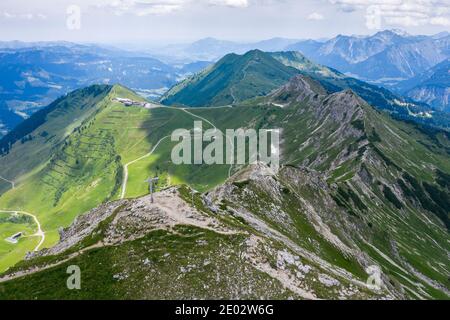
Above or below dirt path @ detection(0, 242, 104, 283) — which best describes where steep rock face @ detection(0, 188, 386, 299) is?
above

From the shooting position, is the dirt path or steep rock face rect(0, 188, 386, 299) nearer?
steep rock face rect(0, 188, 386, 299)

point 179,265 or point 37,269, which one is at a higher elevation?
point 179,265

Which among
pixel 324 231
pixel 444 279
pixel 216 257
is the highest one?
pixel 216 257

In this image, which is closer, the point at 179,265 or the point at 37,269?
the point at 179,265

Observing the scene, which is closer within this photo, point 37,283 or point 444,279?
point 37,283

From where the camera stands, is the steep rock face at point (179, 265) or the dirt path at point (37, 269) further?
the dirt path at point (37, 269)

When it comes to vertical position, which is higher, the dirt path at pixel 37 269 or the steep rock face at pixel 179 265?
the steep rock face at pixel 179 265
